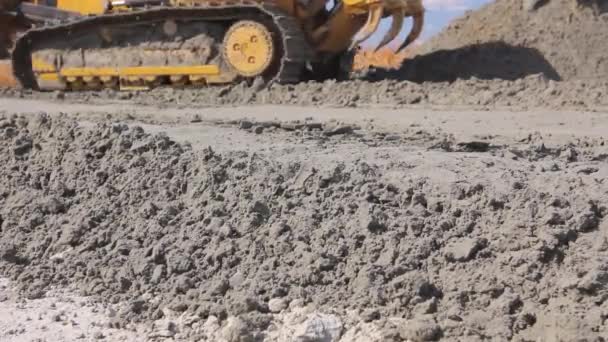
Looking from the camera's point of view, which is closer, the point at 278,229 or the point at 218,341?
the point at 218,341

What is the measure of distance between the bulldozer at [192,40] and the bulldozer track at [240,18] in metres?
0.01

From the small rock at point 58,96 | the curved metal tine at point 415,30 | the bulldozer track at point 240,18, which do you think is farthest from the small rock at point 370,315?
the curved metal tine at point 415,30

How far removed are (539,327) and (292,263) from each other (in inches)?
46.5

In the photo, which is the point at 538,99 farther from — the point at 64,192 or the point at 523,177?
the point at 64,192

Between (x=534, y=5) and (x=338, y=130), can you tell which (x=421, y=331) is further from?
(x=534, y=5)

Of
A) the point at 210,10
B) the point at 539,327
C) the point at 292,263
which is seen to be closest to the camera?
the point at 539,327

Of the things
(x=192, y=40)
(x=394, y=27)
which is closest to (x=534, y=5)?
(x=394, y=27)

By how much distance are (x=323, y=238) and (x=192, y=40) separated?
27.6 feet

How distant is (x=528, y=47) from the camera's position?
12883mm

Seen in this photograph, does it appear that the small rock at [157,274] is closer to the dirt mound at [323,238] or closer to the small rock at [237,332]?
the dirt mound at [323,238]

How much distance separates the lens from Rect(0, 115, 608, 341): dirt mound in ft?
12.2

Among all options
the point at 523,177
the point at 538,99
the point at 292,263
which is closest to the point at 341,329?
the point at 292,263

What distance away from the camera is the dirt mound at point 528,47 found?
1245 centimetres

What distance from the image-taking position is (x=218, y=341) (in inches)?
146
